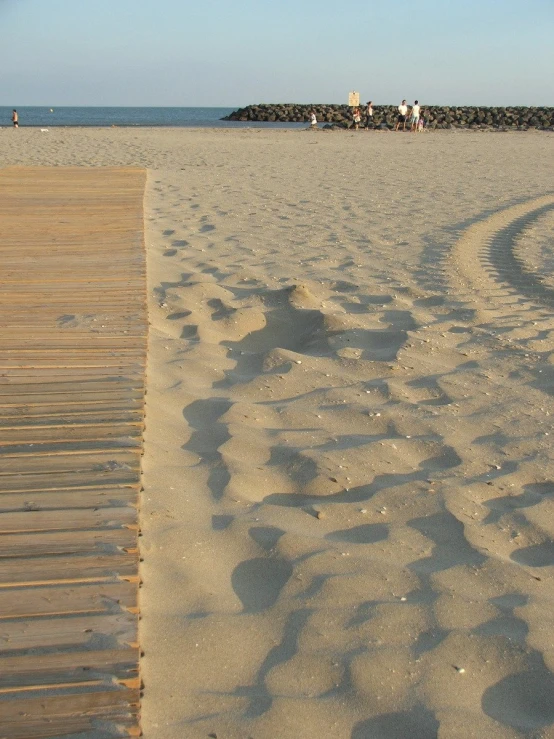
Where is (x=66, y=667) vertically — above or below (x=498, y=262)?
below

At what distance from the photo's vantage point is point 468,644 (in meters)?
1.80

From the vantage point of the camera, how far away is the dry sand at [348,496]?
1657mm

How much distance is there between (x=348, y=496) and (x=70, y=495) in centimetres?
84

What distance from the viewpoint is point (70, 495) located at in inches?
87.9

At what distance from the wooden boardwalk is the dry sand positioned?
10 cm

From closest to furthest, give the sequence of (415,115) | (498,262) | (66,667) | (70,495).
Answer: (66,667) → (70,495) → (498,262) → (415,115)

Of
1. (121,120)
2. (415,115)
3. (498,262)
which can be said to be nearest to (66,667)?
(498,262)

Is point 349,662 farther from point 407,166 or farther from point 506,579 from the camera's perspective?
point 407,166

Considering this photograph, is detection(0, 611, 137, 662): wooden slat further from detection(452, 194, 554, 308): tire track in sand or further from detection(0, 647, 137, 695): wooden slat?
detection(452, 194, 554, 308): tire track in sand

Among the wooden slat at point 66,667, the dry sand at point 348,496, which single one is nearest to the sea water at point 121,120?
the dry sand at point 348,496

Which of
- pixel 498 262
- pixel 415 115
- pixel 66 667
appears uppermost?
pixel 415 115

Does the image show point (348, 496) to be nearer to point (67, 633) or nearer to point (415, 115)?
point (67, 633)

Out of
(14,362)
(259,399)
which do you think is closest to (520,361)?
(259,399)

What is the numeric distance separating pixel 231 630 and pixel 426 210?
6.79 meters
